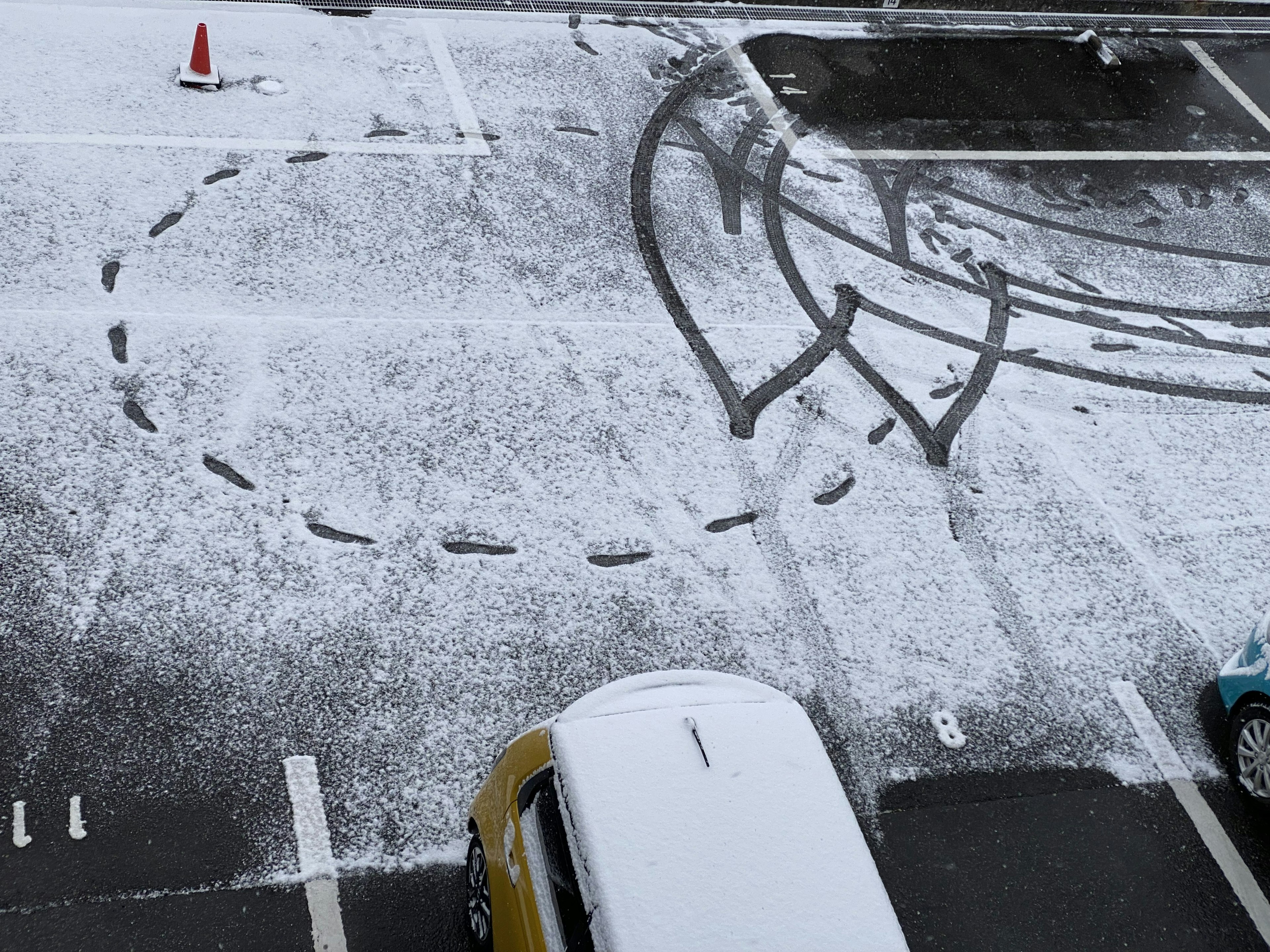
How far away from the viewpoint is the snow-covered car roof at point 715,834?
3447 mm

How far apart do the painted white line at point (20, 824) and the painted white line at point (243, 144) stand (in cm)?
523

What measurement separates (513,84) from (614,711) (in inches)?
264

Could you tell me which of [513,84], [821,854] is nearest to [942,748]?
[821,854]

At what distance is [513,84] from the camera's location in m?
9.23

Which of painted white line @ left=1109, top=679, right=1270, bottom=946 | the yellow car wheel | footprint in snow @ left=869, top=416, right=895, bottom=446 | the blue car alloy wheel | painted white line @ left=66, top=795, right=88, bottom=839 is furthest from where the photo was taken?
footprint in snow @ left=869, top=416, right=895, bottom=446

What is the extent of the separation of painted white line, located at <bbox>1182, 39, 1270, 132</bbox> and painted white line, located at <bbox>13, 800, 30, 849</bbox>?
37.5ft

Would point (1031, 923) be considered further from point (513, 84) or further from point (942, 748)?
point (513, 84)

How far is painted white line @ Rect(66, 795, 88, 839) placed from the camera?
4.36 m

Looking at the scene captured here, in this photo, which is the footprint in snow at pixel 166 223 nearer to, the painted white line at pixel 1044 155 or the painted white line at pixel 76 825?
the painted white line at pixel 76 825

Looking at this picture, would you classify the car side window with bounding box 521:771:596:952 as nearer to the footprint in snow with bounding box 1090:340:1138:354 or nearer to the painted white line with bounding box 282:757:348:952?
the painted white line with bounding box 282:757:348:952

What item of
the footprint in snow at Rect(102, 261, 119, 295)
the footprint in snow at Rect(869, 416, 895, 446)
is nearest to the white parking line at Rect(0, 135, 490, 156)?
the footprint in snow at Rect(102, 261, 119, 295)

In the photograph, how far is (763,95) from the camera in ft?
31.7

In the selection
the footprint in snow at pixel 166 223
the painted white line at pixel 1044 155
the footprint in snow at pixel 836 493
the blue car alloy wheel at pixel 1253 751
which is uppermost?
the painted white line at pixel 1044 155

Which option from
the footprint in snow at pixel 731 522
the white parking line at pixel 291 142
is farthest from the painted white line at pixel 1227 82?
the footprint in snow at pixel 731 522
